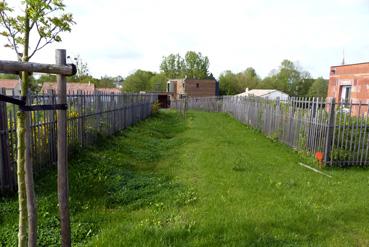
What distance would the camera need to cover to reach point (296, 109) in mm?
10406

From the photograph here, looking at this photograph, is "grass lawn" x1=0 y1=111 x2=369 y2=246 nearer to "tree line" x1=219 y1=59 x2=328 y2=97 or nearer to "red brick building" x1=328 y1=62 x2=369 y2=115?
"red brick building" x1=328 y1=62 x2=369 y2=115

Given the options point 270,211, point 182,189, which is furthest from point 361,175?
point 182,189

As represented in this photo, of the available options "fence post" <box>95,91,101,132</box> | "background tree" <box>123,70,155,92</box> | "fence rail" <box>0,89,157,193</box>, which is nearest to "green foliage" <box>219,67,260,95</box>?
"background tree" <box>123,70,155,92</box>

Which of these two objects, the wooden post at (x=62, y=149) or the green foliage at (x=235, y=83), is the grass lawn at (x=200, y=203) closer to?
the wooden post at (x=62, y=149)

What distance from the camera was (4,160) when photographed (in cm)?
484

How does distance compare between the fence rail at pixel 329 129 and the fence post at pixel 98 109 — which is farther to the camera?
the fence post at pixel 98 109

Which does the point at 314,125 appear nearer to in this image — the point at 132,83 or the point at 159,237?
the point at 159,237

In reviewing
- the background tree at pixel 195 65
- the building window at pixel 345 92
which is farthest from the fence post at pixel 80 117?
the background tree at pixel 195 65

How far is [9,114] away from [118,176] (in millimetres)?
2237

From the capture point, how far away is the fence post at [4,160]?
4762 mm

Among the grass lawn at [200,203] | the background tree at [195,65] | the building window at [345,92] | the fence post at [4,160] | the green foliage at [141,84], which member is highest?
the background tree at [195,65]

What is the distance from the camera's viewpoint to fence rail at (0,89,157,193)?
4844 millimetres

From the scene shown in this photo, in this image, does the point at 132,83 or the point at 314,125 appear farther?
the point at 132,83

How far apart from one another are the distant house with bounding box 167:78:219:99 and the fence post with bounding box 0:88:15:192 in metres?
58.8
